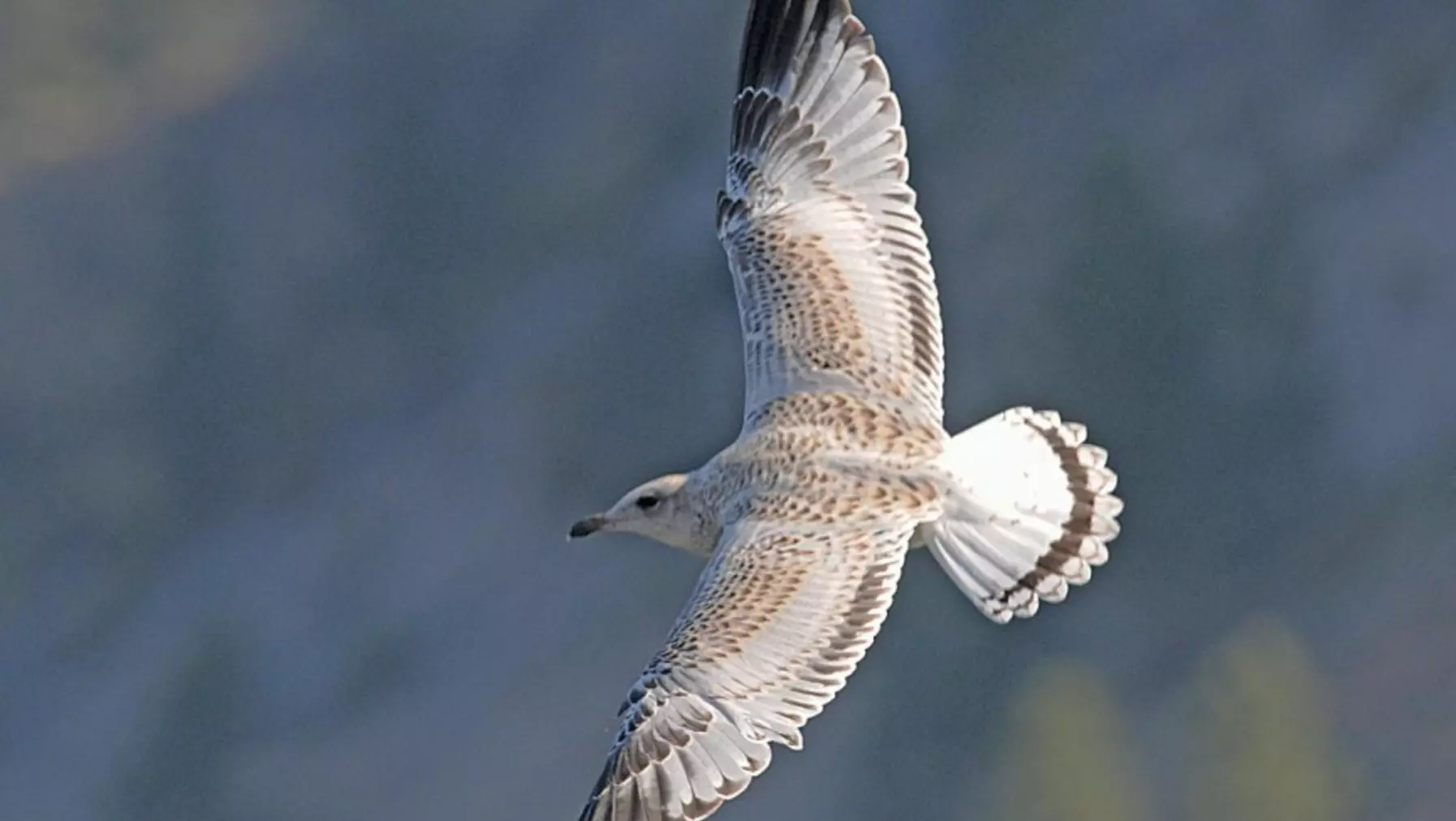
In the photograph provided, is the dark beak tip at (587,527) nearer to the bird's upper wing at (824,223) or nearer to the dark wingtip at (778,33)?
the bird's upper wing at (824,223)

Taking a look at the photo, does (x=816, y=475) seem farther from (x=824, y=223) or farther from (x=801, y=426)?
(x=824, y=223)

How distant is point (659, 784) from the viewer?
5.18m

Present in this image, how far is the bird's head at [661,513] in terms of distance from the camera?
5961 millimetres

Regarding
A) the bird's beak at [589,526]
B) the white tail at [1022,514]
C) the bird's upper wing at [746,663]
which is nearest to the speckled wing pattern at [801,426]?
the bird's upper wing at [746,663]

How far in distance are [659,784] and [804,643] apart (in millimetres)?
420

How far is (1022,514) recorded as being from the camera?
590 centimetres

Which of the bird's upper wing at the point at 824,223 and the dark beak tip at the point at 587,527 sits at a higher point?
the bird's upper wing at the point at 824,223

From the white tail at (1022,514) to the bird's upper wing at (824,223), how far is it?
0.63 feet

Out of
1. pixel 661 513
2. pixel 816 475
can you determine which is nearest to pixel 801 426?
pixel 816 475

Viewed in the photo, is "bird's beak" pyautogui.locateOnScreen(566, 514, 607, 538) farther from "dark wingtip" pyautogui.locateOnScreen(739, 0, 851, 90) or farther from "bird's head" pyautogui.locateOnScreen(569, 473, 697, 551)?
"dark wingtip" pyautogui.locateOnScreen(739, 0, 851, 90)

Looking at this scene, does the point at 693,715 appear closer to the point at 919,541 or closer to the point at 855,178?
the point at 919,541

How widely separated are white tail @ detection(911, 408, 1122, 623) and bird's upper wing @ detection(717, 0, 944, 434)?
19 centimetres

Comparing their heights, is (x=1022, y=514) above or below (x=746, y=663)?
above

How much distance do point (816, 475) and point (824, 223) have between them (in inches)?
36.5
